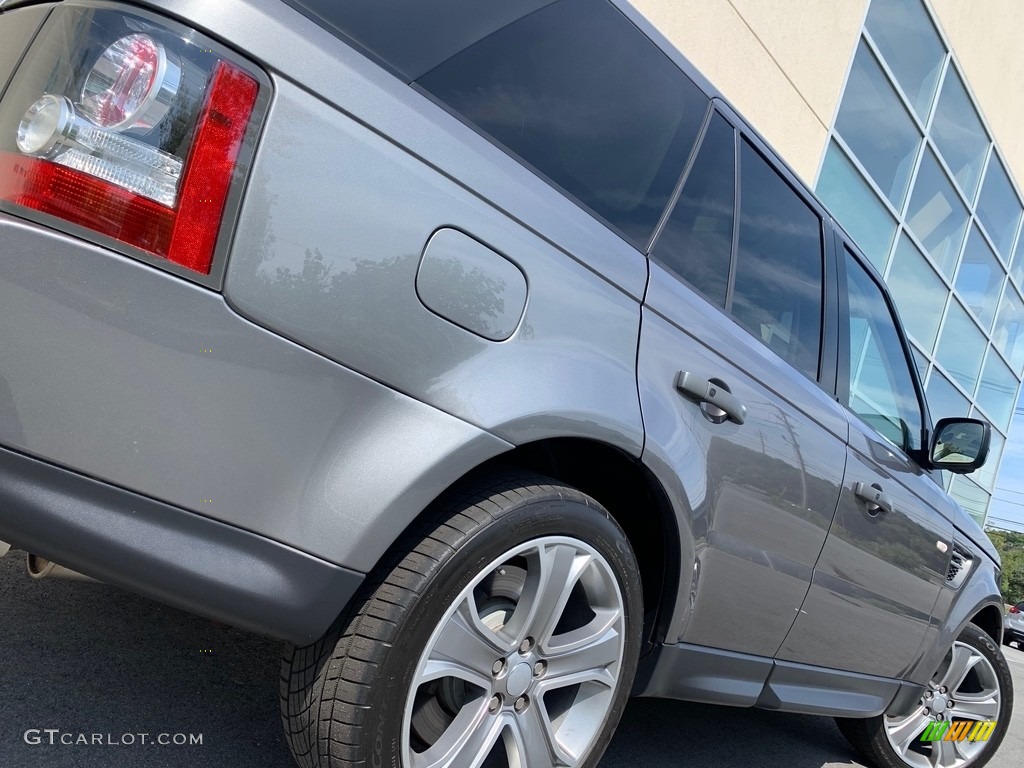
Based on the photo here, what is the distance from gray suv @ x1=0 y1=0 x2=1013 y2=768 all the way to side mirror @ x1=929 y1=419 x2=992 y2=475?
1.25 m

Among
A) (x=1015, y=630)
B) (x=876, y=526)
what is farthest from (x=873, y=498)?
(x=1015, y=630)

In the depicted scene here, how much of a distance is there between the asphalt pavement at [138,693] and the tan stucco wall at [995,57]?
11198mm

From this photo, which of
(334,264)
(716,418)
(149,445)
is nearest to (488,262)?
(334,264)

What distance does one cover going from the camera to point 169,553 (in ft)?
3.92

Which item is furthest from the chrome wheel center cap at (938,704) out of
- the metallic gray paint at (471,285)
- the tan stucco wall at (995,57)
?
the tan stucco wall at (995,57)

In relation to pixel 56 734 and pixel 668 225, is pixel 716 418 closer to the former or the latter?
pixel 668 225

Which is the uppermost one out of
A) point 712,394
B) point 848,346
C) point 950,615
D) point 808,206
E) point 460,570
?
point 808,206

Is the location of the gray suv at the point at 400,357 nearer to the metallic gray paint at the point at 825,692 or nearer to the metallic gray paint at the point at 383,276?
the metallic gray paint at the point at 383,276

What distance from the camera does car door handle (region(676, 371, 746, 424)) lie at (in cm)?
181

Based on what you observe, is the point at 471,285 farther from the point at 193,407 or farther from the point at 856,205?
the point at 856,205

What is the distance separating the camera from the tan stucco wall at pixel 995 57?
11195 mm

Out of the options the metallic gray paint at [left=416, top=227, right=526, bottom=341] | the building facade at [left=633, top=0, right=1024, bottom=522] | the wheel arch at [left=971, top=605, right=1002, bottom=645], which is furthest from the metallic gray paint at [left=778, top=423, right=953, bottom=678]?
the building facade at [left=633, top=0, right=1024, bottom=522]

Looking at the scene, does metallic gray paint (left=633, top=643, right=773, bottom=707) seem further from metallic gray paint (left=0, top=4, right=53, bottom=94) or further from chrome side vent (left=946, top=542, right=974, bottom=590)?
metallic gray paint (left=0, top=4, right=53, bottom=94)

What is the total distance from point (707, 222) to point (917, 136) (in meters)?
10.2
